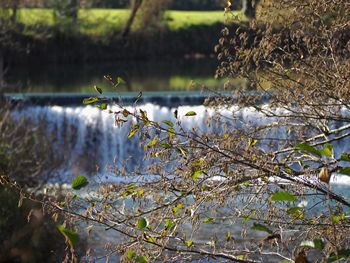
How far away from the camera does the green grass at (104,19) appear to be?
2445 cm

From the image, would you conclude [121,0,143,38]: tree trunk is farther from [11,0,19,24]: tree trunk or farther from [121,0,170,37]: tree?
[11,0,19,24]: tree trunk

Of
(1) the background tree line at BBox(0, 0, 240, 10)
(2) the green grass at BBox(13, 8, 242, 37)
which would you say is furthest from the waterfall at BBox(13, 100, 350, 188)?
(2) the green grass at BBox(13, 8, 242, 37)

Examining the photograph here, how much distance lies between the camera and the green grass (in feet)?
80.2

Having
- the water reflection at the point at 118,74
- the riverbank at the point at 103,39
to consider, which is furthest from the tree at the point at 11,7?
the water reflection at the point at 118,74

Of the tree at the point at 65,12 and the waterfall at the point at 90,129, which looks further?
the tree at the point at 65,12

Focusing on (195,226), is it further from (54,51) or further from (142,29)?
(142,29)

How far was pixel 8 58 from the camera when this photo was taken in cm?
2083

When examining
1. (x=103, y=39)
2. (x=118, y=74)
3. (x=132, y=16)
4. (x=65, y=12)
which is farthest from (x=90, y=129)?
(x=132, y=16)

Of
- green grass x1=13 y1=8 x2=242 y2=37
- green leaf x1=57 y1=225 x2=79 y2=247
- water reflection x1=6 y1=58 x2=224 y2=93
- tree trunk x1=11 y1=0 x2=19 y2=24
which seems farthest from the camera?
green grass x1=13 y1=8 x2=242 y2=37

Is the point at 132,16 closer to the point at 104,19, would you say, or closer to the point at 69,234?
the point at 104,19

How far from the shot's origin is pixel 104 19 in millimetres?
26250

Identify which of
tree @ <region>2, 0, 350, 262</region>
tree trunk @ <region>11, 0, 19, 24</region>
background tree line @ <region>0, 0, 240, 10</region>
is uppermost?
tree @ <region>2, 0, 350, 262</region>

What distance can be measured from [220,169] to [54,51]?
2044cm

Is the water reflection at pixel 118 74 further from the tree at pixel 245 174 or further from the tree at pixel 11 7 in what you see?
the tree at pixel 245 174
